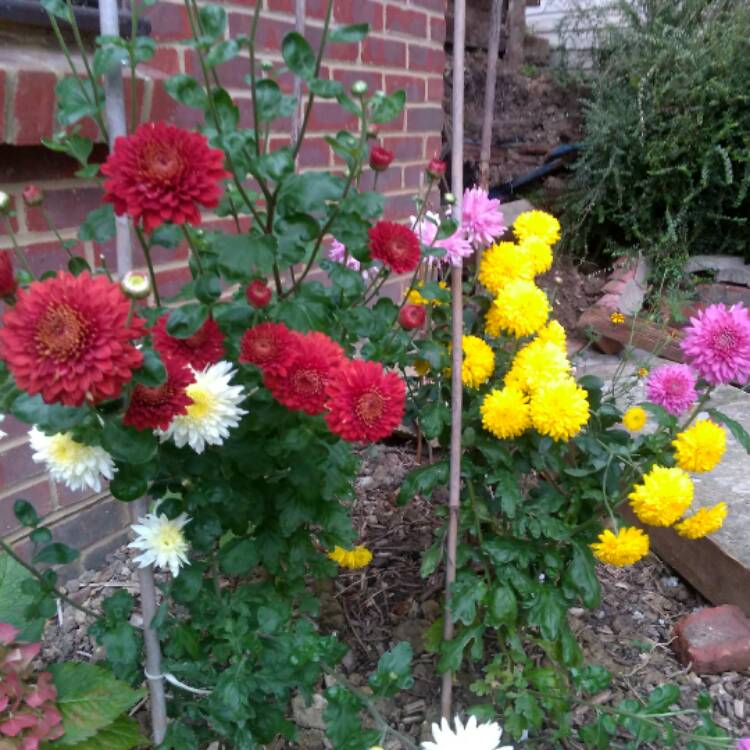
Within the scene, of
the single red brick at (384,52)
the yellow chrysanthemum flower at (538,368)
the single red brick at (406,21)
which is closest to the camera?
the yellow chrysanthemum flower at (538,368)

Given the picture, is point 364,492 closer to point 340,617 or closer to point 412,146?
point 340,617

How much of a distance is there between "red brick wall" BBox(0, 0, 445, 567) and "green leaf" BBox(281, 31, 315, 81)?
5.8 inches

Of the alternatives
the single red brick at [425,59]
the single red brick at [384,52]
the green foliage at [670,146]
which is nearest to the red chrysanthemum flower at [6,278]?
the single red brick at [384,52]

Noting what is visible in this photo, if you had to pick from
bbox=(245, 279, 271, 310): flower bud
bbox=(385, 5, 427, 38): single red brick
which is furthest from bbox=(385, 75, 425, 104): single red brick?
bbox=(245, 279, 271, 310): flower bud

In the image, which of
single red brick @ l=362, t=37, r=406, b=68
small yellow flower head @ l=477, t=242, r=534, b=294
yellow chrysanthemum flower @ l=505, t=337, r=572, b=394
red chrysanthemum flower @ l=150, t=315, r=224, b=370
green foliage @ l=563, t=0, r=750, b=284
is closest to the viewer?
red chrysanthemum flower @ l=150, t=315, r=224, b=370

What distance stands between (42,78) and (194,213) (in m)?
0.88

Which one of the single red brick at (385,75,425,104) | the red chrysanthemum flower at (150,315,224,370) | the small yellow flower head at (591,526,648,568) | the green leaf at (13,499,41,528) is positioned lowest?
the small yellow flower head at (591,526,648,568)

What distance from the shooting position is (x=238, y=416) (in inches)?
40.8

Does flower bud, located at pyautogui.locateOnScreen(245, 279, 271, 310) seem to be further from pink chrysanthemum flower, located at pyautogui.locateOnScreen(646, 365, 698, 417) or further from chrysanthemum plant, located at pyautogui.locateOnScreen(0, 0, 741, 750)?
pink chrysanthemum flower, located at pyautogui.locateOnScreen(646, 365, 698, 417)

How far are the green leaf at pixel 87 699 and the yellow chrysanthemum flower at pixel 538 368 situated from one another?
0.84 metres

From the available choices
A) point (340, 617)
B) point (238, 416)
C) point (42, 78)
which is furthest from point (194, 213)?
point (340, 617)

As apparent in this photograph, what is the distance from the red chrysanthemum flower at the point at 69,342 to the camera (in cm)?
75

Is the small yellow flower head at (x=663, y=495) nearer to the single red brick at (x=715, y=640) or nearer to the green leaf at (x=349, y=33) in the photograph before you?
the single red brick at (x=715, y=640)

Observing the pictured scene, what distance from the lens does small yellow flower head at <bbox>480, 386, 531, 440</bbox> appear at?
1327mm
